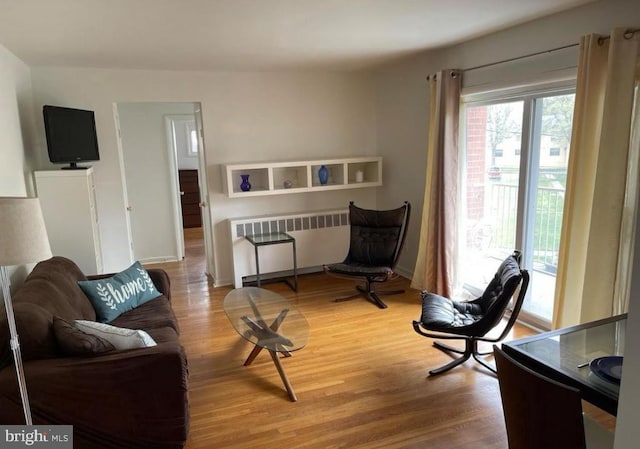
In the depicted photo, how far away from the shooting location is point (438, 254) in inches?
171

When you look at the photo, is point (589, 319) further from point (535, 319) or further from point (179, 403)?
point (179, 403)

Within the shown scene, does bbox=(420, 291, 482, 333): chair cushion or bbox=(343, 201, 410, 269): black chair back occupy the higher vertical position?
bbox=(343, 201, 410, 269): black chair back

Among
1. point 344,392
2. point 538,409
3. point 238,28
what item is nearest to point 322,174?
point 238,28

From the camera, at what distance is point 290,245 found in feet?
16.9

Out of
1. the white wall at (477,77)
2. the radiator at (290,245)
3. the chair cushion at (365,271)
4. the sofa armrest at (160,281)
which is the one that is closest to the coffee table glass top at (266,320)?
the sofa armrest at (160,281)

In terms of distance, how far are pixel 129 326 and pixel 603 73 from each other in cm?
345

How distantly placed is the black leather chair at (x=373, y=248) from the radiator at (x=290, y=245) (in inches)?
22.4

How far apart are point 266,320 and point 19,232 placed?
5.87 feet

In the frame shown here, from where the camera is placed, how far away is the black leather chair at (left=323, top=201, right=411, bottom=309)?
4383mm

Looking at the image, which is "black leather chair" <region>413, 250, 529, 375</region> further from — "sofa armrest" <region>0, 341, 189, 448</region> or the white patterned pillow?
the white patterned pillow

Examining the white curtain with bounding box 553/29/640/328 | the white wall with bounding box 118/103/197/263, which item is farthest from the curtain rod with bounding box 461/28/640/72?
the white wall with bounding box 118/103/197/263

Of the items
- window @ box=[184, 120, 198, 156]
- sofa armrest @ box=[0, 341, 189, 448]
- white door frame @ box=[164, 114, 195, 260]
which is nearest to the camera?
sofa armrest @ box=[0, 341, 189, 448]

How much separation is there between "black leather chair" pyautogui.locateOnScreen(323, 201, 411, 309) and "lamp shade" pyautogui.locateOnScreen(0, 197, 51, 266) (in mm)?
2995

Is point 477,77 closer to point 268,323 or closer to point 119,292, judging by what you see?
point 268,323
